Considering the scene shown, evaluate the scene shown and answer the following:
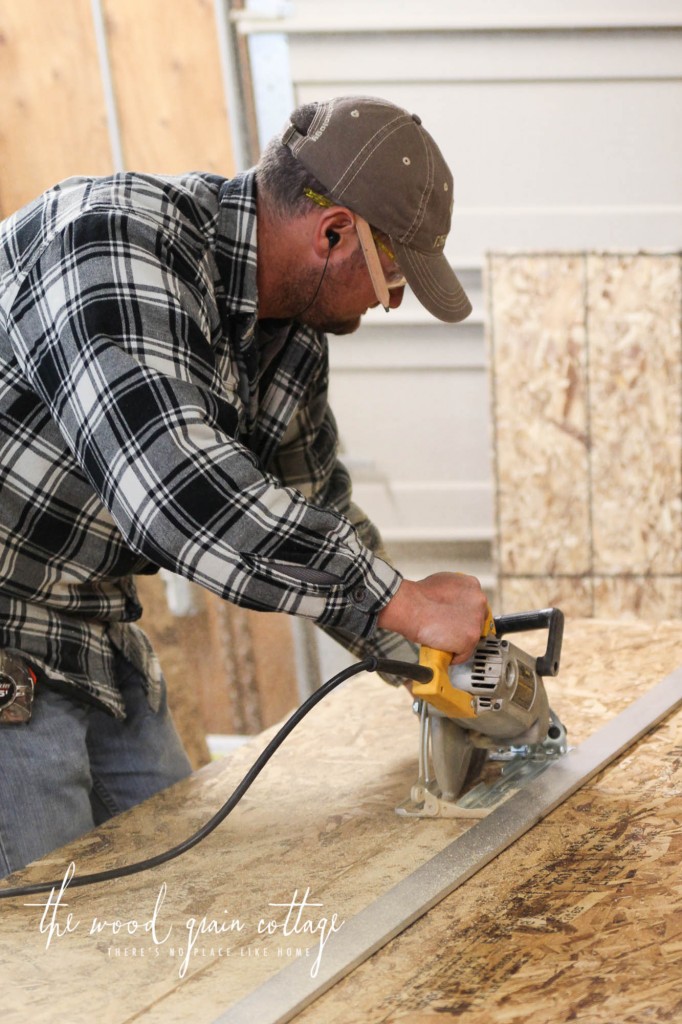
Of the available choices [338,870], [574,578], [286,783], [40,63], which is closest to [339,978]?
[338,870]

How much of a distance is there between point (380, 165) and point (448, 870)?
3.62 feet

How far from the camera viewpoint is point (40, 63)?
166 inches

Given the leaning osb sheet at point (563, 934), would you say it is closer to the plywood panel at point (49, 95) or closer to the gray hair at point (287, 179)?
the gray hair at point (287, 179)

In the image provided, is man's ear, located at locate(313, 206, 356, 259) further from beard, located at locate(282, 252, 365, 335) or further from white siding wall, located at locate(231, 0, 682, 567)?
white siding wall, located at locate(231, 0, 682, 567)

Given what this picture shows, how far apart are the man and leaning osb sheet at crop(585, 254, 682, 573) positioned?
6.95 feet

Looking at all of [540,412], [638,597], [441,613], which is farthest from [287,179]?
[638,597]

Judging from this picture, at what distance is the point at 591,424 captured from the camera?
4.06m

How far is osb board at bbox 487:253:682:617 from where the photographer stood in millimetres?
3961

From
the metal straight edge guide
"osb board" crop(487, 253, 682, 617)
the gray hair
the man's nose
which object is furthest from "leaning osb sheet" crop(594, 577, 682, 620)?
the gray hair

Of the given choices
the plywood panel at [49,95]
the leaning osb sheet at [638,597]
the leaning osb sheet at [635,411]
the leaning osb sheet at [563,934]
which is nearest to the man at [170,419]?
the leaning osb sheet at [563,934]

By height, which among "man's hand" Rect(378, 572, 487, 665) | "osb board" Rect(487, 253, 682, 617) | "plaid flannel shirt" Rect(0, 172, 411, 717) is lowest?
"osb board" Rect(487, 253, 682, 617)

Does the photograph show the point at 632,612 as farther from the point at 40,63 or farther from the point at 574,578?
the point at 40,63

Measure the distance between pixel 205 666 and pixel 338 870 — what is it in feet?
10.2

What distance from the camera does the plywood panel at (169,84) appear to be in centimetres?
410
